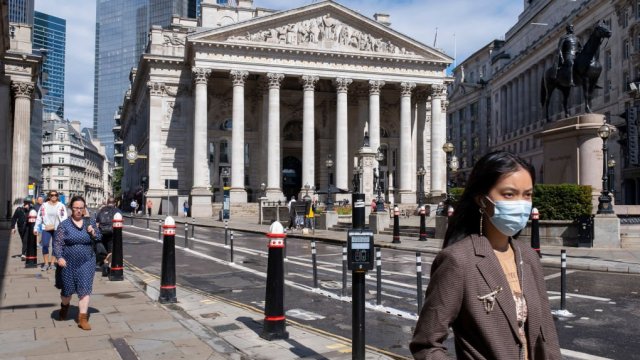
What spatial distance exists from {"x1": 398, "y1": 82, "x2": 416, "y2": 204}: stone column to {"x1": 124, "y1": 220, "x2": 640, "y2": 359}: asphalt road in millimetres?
38830

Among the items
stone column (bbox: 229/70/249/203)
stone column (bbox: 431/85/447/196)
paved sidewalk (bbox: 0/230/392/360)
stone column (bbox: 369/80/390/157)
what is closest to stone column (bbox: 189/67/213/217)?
stone column (bbox: 229/70/249/203)

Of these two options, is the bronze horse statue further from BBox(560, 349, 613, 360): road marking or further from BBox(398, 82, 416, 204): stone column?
BBox(398, 82, 416, 204): stone column

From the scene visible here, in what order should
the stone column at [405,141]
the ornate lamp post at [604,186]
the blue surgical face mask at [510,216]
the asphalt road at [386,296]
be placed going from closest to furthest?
1. the blue surgical face mask at [510,216]
2. the asphalt road at [386,296]
3. the ornate lamp post at [604,186]
4. the stone column at [405,141]

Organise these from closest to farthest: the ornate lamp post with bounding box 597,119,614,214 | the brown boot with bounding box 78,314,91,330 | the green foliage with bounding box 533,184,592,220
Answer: the brown boot with bounding box 78,314,91,330, the ornate lamp post with bounding box 597,119,614,214, the green foliage with bounding box 533,184,592,220

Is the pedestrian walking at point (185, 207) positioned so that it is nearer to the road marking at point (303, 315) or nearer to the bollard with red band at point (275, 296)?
the road marking at point (303, 315)

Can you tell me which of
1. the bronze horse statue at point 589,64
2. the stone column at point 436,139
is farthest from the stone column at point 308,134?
the bronze horse statue at point 589,64

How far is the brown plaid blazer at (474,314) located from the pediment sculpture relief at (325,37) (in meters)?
53.9

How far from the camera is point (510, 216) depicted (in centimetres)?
279

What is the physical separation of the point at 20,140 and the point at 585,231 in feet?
127

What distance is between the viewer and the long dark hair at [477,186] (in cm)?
287

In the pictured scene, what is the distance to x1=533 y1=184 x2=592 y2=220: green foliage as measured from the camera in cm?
2030

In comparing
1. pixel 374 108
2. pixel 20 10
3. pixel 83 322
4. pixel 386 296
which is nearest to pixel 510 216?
pixel 83 322

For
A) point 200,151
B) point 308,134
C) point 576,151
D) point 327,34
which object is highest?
point 327,34

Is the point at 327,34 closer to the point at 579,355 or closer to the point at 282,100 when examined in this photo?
the point at 282,100
